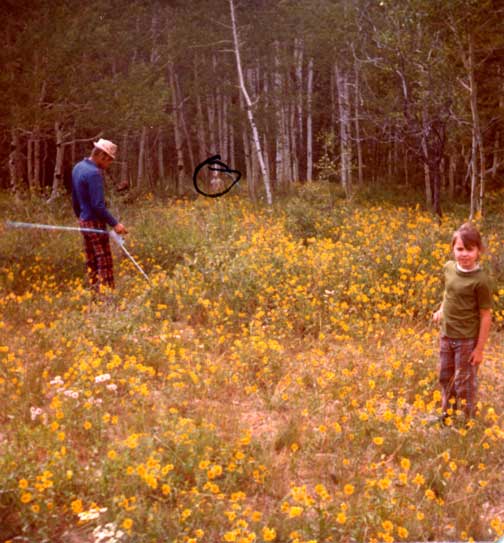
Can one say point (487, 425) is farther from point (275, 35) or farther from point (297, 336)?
point (275, 35)

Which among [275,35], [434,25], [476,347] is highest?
[275,35]

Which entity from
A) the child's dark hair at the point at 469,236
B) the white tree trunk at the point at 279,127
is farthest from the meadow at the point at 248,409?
the white tree trunk at the point at 279,127

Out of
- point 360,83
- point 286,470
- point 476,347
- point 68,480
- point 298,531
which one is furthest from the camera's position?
point 360,83

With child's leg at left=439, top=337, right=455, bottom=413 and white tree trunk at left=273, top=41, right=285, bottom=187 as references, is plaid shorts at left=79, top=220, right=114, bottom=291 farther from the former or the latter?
white tree trunk at left=273, top=41, right=285, bottom=187

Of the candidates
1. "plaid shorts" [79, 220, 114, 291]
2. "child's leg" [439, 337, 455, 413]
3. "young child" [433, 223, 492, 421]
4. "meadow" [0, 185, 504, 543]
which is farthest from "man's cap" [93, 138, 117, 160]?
"child's leg" [439, 337, 455, 413]

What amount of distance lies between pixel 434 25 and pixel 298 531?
44.9 feet

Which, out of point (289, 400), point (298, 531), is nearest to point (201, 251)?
point (289, 400)

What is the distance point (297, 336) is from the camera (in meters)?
6.89

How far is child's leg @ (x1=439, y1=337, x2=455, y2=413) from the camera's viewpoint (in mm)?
4695

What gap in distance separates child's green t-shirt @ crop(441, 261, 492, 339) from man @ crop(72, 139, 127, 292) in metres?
4.27

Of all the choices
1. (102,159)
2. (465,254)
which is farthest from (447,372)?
(102,159)

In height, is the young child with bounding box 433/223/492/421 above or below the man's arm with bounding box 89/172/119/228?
below

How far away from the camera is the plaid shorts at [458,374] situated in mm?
4570

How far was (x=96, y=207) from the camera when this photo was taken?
7.67 m
